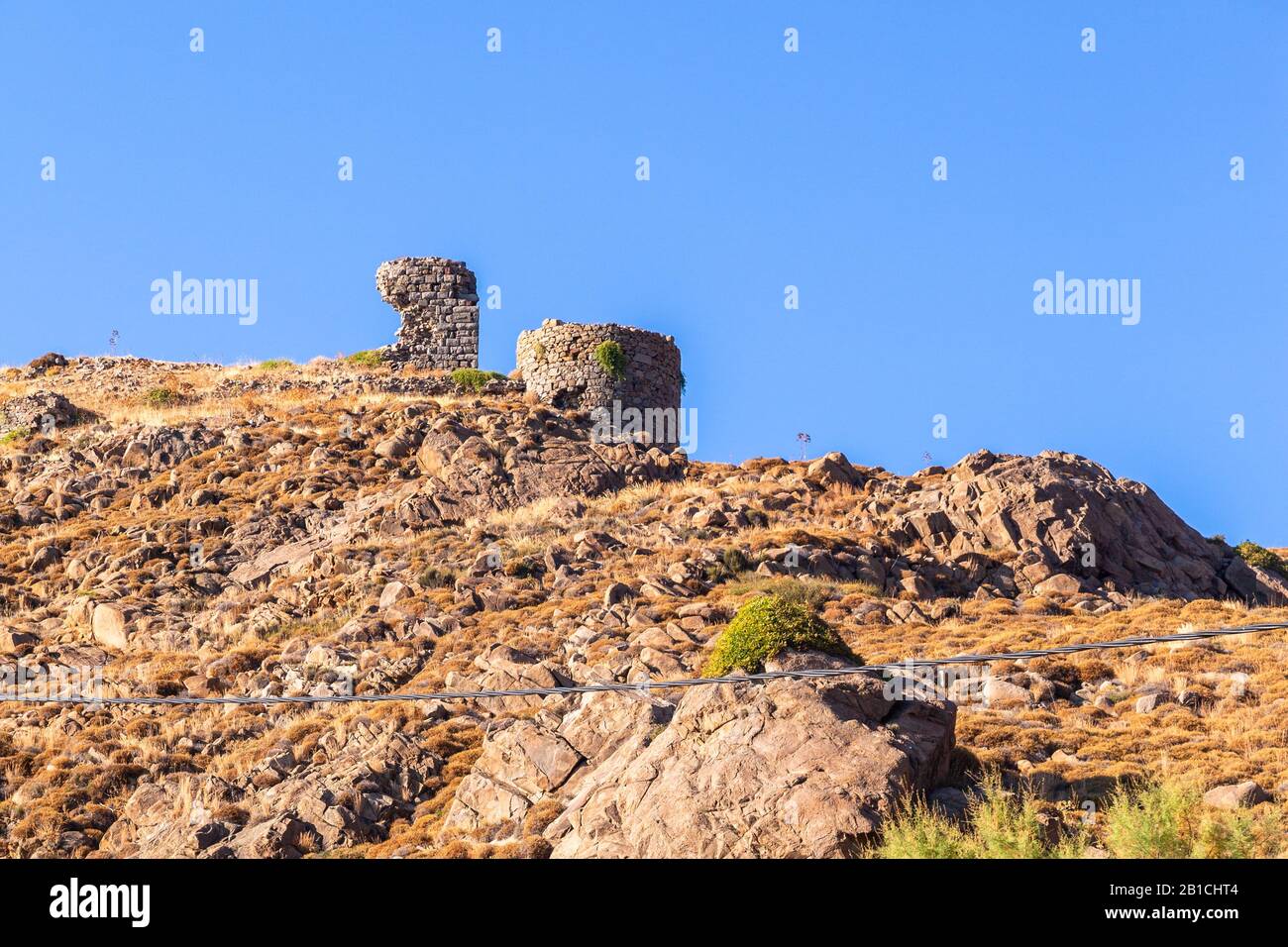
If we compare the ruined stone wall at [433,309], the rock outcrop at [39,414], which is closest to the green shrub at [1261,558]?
the ruined stone wall at [433,309]

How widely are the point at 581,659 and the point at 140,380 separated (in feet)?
99.1

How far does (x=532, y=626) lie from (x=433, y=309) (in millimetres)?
22488

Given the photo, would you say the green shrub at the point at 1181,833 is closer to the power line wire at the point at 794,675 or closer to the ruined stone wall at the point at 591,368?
the power line wire at the point at 794,675

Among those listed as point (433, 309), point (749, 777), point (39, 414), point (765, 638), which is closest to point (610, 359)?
point (433, 309)

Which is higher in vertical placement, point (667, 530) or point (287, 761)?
point (667, 530)

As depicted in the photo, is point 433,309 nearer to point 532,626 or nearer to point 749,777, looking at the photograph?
point 532,626

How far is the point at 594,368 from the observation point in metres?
42.3

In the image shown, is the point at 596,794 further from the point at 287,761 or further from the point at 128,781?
the point at 128,781

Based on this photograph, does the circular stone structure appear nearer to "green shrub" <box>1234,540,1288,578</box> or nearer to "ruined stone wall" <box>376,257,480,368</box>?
"ruined stone wall" <box>376,257,480,368</box>

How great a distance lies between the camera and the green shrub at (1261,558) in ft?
105

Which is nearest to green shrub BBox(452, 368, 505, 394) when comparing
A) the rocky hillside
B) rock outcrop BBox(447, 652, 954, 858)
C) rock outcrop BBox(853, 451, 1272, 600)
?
the rocky hillside

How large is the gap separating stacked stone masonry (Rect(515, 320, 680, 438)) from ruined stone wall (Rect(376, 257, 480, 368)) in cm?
294

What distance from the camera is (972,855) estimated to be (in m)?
13.4
